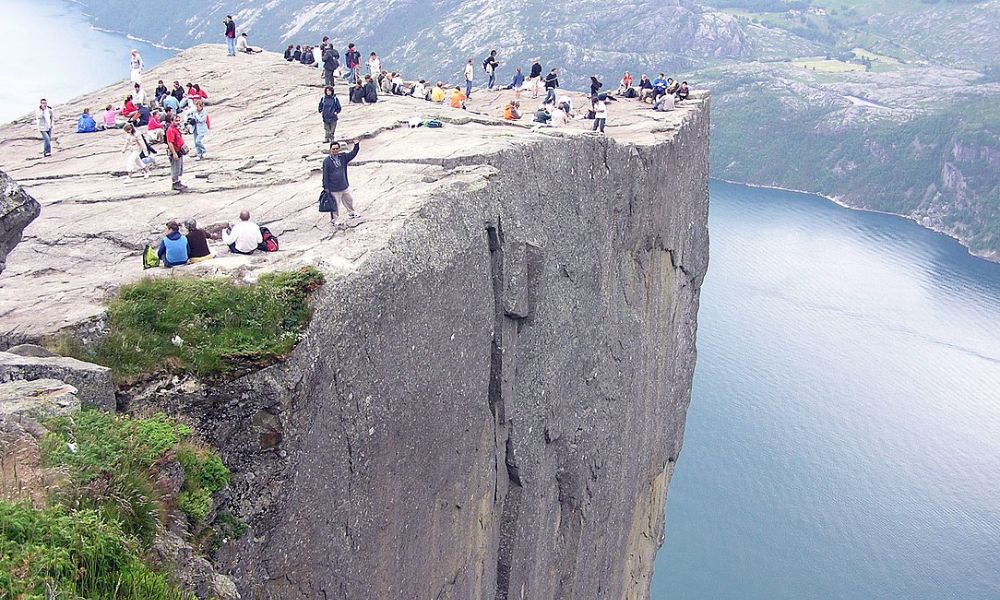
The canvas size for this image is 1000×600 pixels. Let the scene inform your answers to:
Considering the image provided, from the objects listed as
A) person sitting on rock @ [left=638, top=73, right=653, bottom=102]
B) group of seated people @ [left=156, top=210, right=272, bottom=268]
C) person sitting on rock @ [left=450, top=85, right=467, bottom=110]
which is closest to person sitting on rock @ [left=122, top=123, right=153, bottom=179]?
group of seated people @ [left=156, top=210, right=272, bottom=268]

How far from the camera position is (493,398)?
15719 mm

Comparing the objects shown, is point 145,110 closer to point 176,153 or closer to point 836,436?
point 176,153

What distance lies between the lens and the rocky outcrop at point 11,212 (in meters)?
9.80

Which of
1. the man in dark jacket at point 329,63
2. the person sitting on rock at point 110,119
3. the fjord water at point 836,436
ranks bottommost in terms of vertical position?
the fjord water at point 836,436

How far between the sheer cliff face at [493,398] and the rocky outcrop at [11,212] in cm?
343

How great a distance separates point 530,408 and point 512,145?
212 inches

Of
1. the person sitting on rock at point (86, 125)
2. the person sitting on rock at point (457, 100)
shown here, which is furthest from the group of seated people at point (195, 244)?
the person sitting on rock at point (457, 100)

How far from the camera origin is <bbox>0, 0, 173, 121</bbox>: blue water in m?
80.6

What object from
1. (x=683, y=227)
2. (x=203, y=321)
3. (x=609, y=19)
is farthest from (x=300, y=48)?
(x=609, y=19)

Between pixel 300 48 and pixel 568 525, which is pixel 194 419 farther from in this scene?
pixel 300 48

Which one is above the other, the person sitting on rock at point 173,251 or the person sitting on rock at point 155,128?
the person sitting on rock at point 155,128

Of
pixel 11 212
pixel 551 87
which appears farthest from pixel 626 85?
pixel 11 212

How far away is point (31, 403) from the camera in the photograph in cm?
818

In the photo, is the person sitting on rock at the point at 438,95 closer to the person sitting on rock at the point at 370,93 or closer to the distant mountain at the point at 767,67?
the person sitting on rock at the point at 370,93
